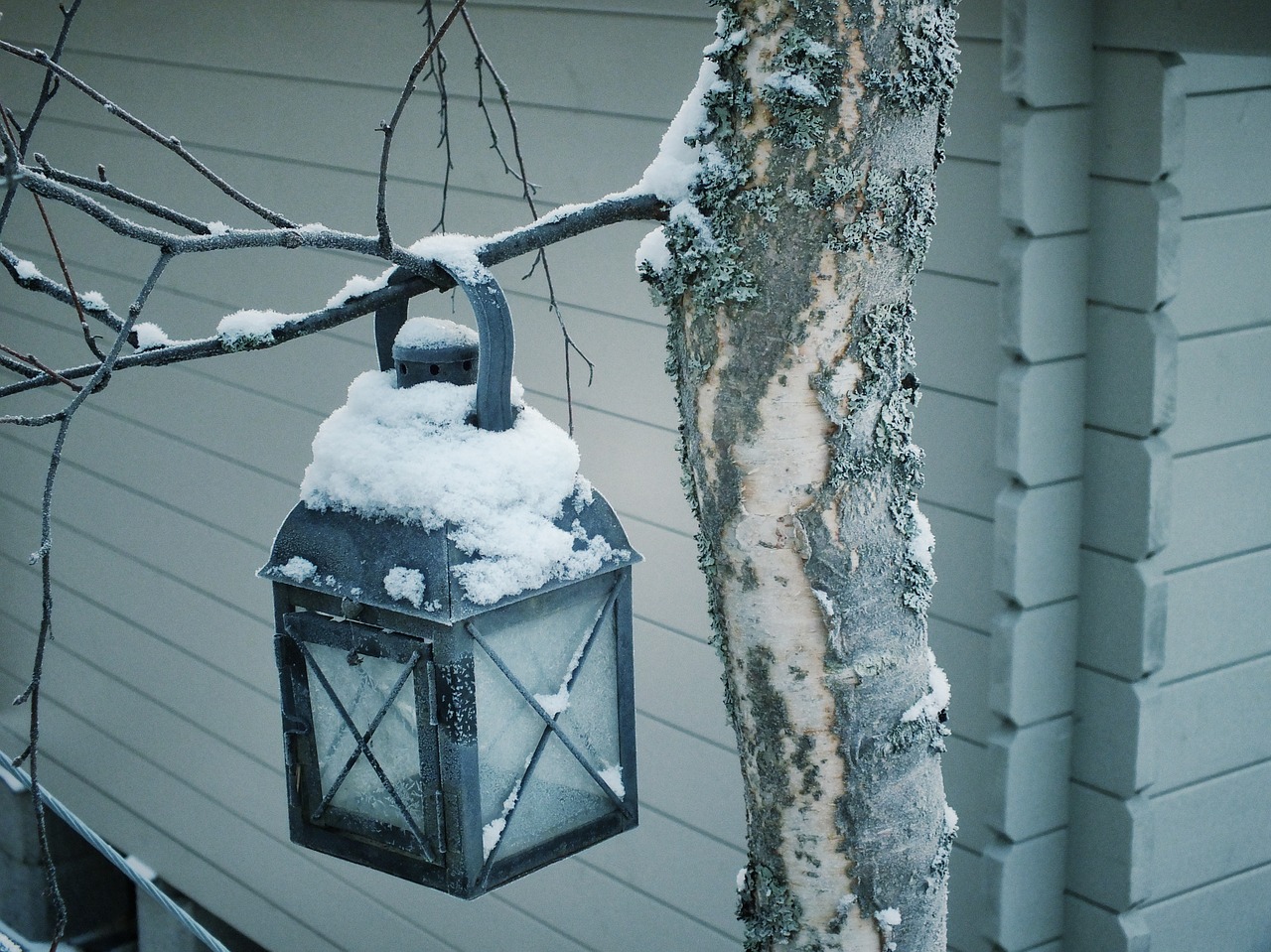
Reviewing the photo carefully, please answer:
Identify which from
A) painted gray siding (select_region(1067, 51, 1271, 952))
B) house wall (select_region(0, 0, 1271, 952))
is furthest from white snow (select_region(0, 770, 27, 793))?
painted gray siding (select_region(1067, 51, 1271, 952))

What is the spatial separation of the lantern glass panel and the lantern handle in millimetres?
155

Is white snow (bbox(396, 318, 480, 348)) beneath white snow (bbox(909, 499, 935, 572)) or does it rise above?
above

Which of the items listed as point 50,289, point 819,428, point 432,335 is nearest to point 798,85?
point 819,428

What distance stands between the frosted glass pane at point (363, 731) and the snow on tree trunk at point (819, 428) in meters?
0.27

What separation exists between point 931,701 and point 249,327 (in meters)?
0.61

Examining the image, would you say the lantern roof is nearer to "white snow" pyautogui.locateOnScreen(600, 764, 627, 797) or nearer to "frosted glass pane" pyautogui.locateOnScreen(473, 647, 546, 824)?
"frosted glass pane" pyautogui.locateOnScreen(473, 647, 546, 824)

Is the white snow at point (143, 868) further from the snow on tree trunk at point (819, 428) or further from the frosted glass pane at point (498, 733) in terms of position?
the snow on tree trunk at point (819, 428)

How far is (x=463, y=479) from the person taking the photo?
1051 millimetres

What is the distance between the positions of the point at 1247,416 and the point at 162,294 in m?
2.84

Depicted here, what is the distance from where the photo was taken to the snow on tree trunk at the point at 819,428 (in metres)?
0.98

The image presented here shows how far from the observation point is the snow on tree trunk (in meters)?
0.98

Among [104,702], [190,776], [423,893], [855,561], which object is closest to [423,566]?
[855,561]

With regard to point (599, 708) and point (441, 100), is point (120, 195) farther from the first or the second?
point (441, 100)

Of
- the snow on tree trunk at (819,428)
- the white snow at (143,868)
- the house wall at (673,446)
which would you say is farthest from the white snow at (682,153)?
the white snow at (143,868)
